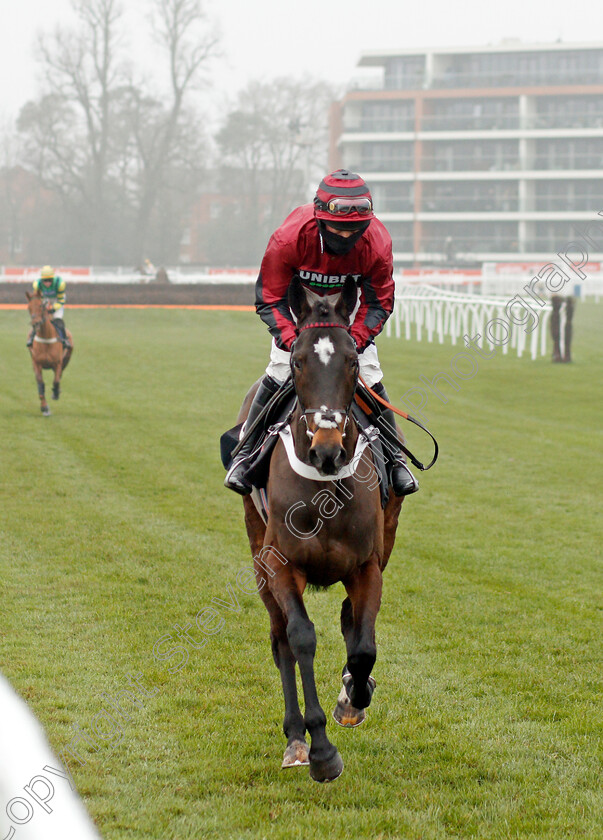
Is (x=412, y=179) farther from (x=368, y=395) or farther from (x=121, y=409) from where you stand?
(x=368, y=395)

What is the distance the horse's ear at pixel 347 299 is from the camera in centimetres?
428

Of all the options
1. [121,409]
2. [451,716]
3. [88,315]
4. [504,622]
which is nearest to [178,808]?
[451,716]

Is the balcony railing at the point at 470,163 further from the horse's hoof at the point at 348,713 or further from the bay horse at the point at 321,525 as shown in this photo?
the horse's hoof at the point at 348,713

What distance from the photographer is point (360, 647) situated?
4051 millimetres

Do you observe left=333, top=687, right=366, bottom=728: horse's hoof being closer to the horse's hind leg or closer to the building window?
the horse's hind leg

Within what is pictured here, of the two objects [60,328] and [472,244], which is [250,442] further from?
[472,244]

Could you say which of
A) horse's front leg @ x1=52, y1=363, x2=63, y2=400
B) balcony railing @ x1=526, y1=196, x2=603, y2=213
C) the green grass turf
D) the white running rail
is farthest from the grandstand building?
the green grass turf

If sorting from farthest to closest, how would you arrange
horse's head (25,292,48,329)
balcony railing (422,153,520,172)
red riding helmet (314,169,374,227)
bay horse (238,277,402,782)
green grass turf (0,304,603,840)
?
balcony railing (422,153,520,172) → horse's head (25,292,48,329) → red riding helmet (314,169,374,227) → bay horse (238,277,402,782) → green grass turf (0,304,603,840)

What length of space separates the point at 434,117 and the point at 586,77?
458 inches

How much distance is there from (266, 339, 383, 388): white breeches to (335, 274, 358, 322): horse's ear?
56 cm

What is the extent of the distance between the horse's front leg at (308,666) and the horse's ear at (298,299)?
3.61 feet

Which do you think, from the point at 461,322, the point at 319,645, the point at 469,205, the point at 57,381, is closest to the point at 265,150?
the point at 469,205

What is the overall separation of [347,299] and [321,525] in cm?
100

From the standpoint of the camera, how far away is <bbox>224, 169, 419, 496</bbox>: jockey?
14.6ft
